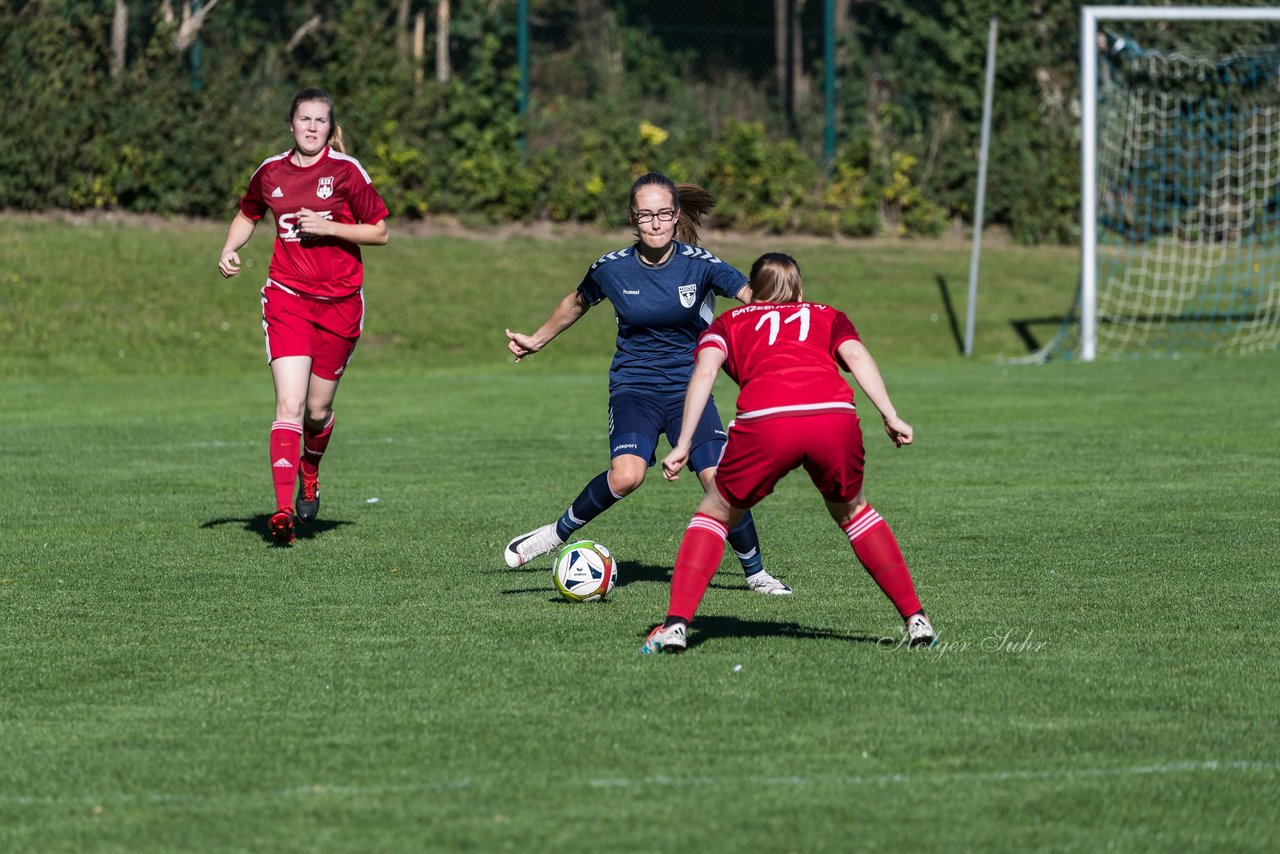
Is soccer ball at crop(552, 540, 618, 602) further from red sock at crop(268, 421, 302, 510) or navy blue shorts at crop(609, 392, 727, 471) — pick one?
red sock at crop(268, 421, 302, 510)

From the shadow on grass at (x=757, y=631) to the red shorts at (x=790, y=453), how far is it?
646 millimetres

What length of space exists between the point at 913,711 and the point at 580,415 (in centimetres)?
1084

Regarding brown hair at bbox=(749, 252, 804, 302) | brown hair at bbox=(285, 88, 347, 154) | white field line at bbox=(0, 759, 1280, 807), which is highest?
brown hair at bbox=(285, 88, 347, 154)

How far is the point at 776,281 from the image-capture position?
6.15 m

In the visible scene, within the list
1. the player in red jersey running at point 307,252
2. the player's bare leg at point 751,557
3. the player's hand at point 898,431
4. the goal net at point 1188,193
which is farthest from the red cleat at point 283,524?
the goal net at point 1188,193

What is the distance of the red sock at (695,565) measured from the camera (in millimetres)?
6047

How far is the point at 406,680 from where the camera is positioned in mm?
5730

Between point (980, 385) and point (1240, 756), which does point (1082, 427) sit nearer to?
point (980, 385)

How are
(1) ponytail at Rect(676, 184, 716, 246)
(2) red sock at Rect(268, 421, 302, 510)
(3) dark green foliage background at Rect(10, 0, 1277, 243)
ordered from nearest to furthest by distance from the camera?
1. (1) ponytail at Rect(676, 184, 716, 246)
2. (2) red sock at Rect(268, 421, 302, 510)
3. (3) dark green foliage background at Rect(10, 0, 1277, 243)

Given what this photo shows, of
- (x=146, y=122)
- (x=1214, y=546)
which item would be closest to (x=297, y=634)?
(x=1214, y=546)

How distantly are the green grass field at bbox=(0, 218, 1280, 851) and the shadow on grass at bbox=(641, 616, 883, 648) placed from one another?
1.0 inches

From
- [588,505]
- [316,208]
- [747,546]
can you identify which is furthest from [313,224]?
[747,546]

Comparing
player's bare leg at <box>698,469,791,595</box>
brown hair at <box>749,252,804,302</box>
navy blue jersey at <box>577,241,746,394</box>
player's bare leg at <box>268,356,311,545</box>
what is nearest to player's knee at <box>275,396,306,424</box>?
player's bare leg at <box>268,356,311,545</box>

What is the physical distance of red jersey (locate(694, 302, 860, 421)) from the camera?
5.94 meters
